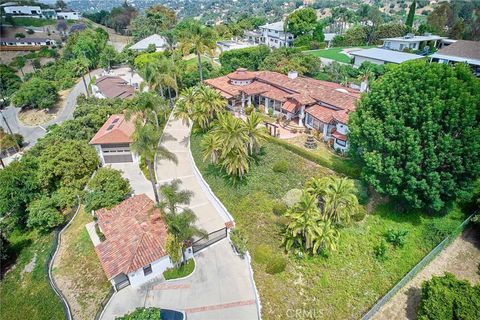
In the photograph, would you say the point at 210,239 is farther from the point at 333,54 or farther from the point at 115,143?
the point at 333,54

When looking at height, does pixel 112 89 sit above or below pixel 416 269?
above

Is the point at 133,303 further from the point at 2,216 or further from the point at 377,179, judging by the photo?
the point at 2,216

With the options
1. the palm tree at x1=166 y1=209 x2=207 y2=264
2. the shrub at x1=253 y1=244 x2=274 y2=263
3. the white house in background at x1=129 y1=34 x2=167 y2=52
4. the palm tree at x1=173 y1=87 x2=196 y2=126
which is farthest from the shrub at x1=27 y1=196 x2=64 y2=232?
the white house in background at x1=129 y1=34 x2=167 y2=52

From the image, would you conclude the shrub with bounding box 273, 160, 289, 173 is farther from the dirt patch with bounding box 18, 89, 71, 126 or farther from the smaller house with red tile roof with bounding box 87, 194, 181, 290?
the dirt patch with bounding box 18, 89, 71, 126

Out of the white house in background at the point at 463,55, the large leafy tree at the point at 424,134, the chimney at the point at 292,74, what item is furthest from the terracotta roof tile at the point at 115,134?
the white house in background at the point at 463,55

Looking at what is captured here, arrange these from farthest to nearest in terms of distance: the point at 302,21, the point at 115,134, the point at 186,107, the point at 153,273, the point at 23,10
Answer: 1. the point at 23,10
2. the point at 302,21
3. the point at 186,107
4. the point at 115,134
5. the point at 153,273

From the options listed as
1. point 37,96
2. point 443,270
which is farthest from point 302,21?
point 443,270
